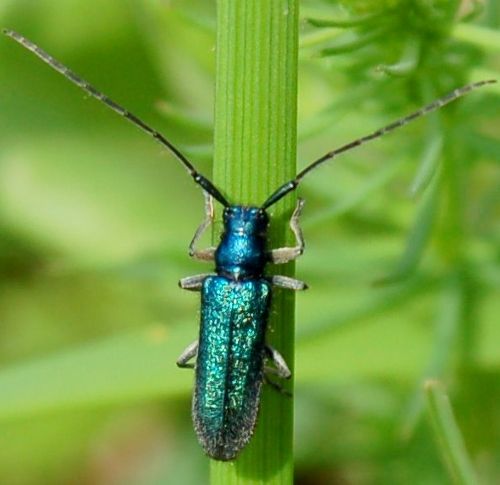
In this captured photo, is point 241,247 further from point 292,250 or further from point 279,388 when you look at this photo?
point 279,388

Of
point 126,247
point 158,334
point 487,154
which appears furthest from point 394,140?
point 126,247

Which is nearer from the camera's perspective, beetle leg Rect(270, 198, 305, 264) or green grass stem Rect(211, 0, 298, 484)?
green grass stem Rect(211, 0, 298, 484)

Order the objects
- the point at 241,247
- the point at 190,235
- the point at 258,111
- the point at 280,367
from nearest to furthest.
A: the point at 258,111 → the point at 280,367 → the point at 241,247 → the point at 190,235

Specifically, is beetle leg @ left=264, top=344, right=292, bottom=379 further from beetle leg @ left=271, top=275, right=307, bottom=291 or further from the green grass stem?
beetle leg @ left=271, top=275, right=307, bottom=291

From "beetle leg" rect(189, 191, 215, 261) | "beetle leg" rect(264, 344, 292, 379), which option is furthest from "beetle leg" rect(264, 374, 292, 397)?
"beetle leg" rect(189, 191, 215, 261)

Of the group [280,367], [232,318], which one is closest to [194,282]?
[232,318]

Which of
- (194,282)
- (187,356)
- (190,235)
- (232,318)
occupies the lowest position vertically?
(187,356)

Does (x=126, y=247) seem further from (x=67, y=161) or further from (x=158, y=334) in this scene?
(x=158, y=334)
